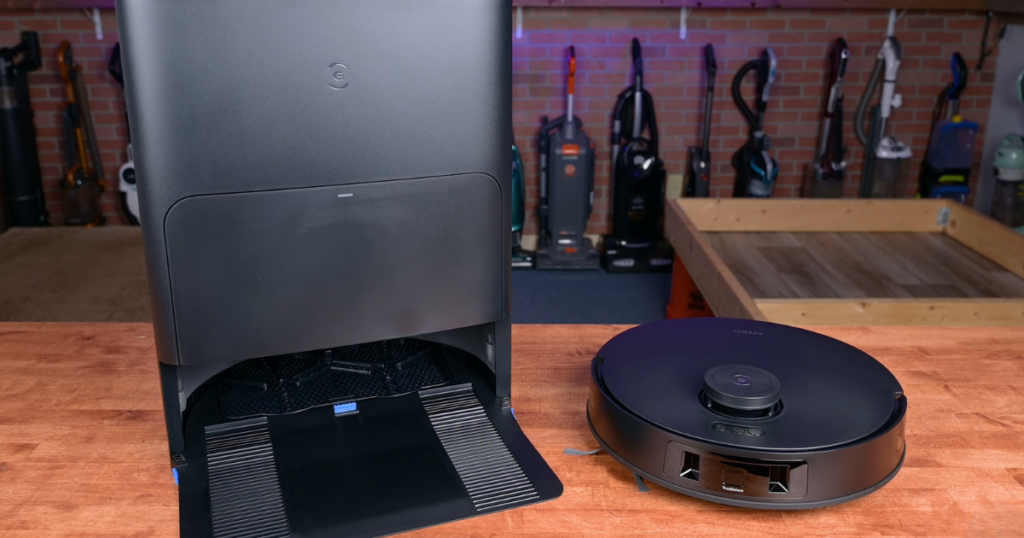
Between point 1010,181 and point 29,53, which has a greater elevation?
point 29,53

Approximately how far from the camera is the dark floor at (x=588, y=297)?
12.9ft

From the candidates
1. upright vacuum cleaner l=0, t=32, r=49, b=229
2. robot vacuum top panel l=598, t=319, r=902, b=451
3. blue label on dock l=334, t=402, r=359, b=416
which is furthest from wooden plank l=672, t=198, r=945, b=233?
upright vacuum cleaner l=0, t=32, r=49, b=229

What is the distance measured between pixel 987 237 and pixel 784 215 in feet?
2.39

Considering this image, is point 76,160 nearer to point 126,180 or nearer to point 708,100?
point 126,180

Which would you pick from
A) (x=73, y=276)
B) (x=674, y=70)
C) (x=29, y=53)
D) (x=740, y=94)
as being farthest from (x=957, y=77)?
(x=29, y=53)

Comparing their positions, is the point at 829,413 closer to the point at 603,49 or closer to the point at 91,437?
the point at 91,437

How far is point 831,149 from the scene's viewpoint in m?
4.70

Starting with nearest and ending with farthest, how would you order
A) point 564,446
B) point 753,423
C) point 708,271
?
point 753,423 < point 564,446 < point 708,271

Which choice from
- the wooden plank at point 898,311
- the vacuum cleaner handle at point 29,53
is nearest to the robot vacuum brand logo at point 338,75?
the wooden plank at point 898,311

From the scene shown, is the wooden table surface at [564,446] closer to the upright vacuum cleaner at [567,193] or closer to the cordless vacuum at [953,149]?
the upright vacuum cleaner at [567,193]

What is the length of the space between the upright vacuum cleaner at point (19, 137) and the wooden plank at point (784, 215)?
132 inches

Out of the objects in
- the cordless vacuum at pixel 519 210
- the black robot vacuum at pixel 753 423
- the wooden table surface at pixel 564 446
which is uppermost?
the black robot vacuum at pixel 753 423

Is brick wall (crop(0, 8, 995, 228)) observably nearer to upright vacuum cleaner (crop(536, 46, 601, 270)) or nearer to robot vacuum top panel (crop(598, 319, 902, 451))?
upright vacuum cleaner (crop(536, 46, 601, 270))

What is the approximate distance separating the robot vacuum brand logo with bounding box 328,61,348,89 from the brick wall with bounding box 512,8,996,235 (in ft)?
12.5
